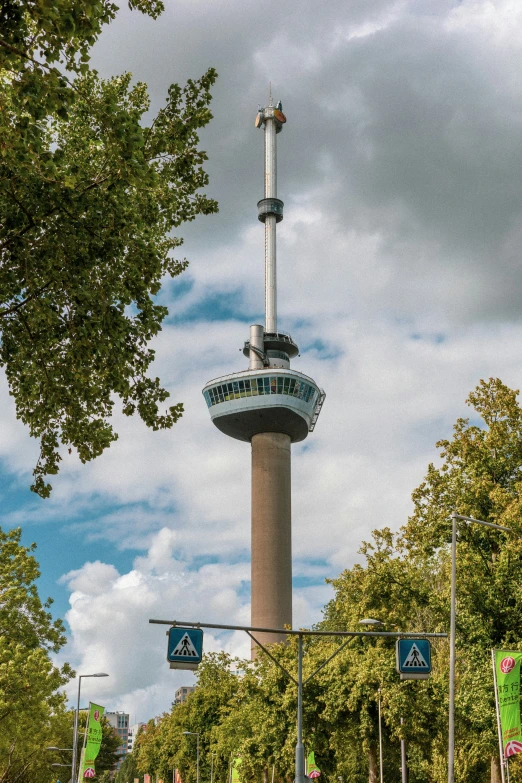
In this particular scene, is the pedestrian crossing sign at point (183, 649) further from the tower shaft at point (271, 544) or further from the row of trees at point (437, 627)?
the tower shaft at point (271, 544)

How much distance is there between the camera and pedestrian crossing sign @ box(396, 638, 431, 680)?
2719cm

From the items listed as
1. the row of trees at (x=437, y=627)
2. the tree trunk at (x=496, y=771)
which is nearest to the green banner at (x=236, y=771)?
the row of trees at (x=437, y=627)

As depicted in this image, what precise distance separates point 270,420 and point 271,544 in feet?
53.9

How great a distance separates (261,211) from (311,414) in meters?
30.9

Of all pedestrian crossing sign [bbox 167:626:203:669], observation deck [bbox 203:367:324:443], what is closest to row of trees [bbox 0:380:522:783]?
pedestrian crossing sign [bbox 167:626:203:669]

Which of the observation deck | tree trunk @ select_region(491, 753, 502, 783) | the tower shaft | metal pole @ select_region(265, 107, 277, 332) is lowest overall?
tree trunk @ select_region(491, 753, 502, 783)

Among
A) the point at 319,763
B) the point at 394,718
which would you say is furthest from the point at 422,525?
the point at 319,763

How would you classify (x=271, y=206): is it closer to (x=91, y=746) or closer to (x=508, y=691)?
(x=91, y=746)

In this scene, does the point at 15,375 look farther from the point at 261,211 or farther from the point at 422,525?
the point at 261,211

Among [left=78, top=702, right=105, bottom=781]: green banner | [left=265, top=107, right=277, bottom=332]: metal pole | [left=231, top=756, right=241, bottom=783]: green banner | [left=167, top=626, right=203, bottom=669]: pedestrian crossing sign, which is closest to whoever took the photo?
[left=167, top=626, right=203, bottom=669]: pedestrian crossing sign

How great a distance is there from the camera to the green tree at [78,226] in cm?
1047

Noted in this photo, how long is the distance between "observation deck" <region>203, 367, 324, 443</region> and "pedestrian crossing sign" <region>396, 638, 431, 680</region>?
273 ft

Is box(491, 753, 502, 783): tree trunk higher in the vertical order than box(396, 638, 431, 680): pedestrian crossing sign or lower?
lower

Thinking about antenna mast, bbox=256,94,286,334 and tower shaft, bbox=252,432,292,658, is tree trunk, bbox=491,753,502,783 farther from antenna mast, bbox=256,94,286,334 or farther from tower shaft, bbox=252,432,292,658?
antenna mast, bbox=256,94,286,334
